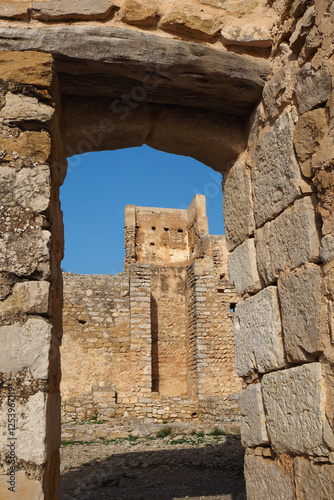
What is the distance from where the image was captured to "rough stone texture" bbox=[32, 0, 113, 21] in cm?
305

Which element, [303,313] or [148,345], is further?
[148,345]

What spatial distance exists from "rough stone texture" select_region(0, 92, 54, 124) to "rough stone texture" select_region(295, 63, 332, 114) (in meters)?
1.56

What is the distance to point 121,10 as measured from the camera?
10.4 ft

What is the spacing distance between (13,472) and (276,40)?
3123 mm

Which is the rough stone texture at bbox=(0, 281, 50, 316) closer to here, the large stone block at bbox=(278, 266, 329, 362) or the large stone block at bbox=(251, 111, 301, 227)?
the large stone block at bbox=(278, 266, 329, 362)

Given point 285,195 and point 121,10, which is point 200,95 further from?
point 285,195

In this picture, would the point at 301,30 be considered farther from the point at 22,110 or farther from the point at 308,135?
the point at 22,110

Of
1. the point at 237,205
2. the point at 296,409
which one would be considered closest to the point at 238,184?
the point at 237,205

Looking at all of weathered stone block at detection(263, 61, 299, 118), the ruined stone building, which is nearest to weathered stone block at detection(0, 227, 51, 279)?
weathered stone block at detection(263, 61, 299, 118)

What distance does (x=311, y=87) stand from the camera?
9.25 ft

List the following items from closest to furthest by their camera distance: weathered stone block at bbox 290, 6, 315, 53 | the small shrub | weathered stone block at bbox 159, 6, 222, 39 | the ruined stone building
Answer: weathered stone block at bbox 290, 6, 315, 53
weathered stone block at bbox 159, 6, 222, 39
the small shrub
the ruined stone building

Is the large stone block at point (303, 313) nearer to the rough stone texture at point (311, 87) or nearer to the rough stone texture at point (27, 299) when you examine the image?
the rough stone texture at point (311, 87)

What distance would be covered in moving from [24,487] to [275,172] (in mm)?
2401

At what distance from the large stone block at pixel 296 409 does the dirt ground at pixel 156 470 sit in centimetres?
224
